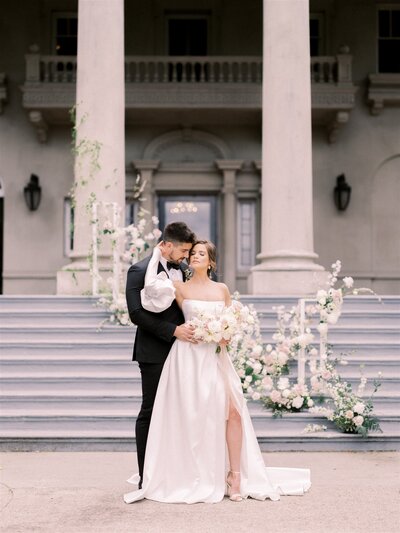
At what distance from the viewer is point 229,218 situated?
18766 millimetres

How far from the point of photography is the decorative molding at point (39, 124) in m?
18.0

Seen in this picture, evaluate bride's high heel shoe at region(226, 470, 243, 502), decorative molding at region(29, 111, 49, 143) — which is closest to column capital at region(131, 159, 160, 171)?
decorative molding at region(29, 111, 49, 143)

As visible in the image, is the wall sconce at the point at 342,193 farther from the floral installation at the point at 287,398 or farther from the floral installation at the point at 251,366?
the floral installation at the point at 287,398

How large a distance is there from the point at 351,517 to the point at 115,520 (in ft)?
5.45

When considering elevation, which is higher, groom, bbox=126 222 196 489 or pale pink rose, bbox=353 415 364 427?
groom, bbox=126 222 196 489

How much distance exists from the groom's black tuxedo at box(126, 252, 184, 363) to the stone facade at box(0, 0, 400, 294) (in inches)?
492

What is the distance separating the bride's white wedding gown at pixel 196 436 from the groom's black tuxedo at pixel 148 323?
104 mm

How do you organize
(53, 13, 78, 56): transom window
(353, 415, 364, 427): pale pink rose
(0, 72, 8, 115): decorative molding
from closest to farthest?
(353, 415, 364, 427): pale pink rose → (0, 72, 8, 115): decorative molding → (53, 13, 78, 56): transom window

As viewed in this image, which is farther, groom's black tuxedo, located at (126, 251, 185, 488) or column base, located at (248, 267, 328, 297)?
column base, located at (248, 267, 328, 297)

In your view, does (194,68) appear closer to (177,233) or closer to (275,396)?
(275,396)

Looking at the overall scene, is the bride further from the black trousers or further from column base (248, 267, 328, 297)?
column base (248, 267, 328, 297)

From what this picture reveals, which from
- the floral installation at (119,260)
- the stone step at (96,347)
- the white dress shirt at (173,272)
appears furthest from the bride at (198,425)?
the floral installation at (119,260)

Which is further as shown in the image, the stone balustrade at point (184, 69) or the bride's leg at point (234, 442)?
the stone balustrade at point (184, 69)

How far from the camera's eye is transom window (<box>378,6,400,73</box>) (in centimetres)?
1917
